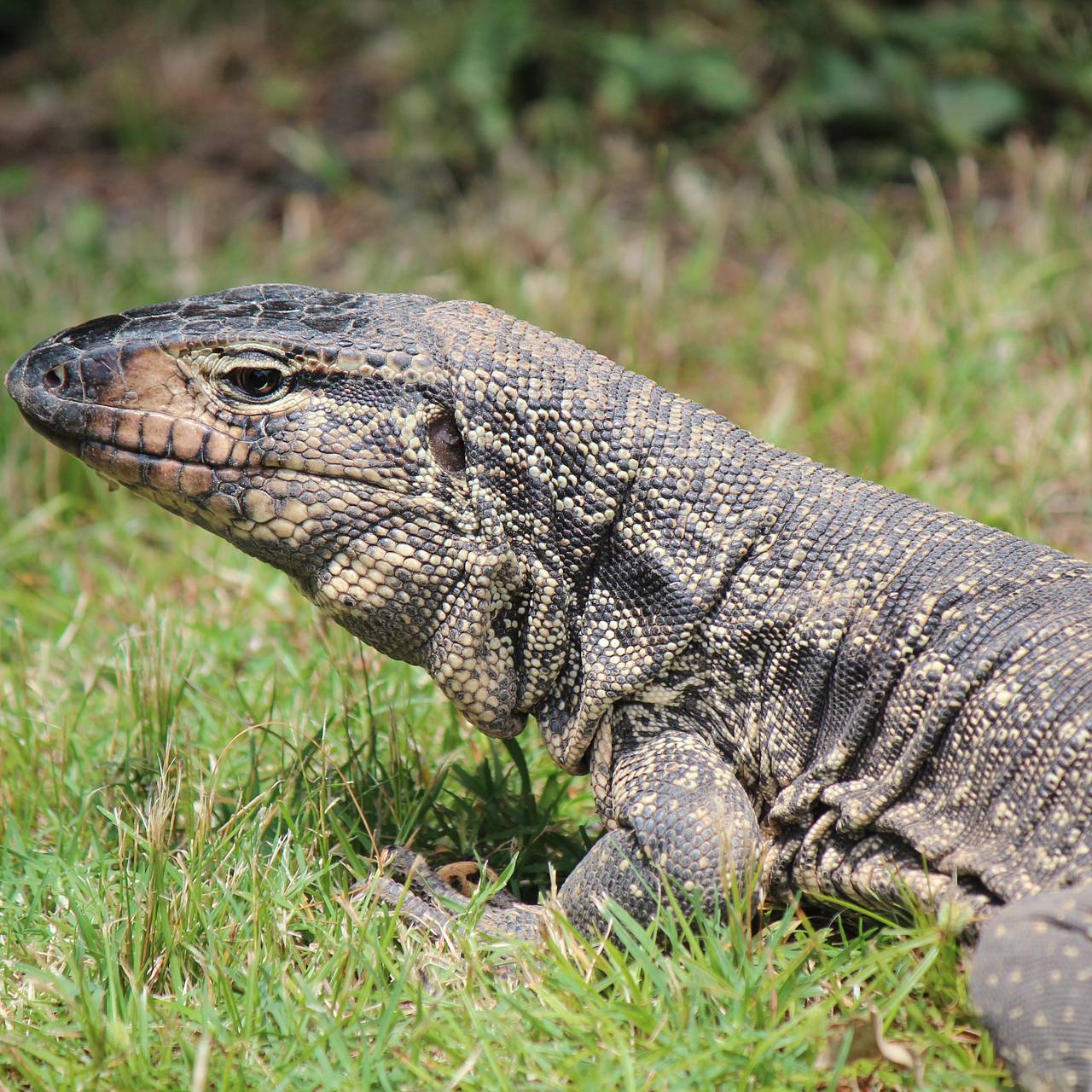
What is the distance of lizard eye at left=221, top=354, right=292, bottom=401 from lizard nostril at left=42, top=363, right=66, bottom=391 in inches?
17.8

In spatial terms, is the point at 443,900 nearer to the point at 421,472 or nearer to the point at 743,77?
the point at 421,472

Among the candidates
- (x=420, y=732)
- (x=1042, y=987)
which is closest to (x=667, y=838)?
(x=1042, y=987)

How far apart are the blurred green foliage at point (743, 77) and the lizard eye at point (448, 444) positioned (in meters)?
7.14

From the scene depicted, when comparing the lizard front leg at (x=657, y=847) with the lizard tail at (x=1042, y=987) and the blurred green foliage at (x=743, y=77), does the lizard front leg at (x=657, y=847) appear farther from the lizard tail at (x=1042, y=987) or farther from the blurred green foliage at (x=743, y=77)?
the blurred green foliage at (x=743, y=77)

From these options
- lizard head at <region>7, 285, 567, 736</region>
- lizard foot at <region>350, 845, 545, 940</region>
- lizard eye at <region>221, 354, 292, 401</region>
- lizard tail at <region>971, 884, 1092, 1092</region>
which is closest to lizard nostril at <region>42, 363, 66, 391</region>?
lizard head at <region>7, 285, 567, 736</region>

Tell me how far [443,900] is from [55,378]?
1.87 meters

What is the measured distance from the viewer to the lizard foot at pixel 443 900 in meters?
3.83

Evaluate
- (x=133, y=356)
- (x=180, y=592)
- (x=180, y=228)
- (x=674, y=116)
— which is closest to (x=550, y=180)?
(x=674, y=116)

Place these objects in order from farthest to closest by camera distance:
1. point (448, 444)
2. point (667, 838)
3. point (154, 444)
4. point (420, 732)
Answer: point (420, 732) → point (448, 444) → point (154, 444) → point (667, 838)

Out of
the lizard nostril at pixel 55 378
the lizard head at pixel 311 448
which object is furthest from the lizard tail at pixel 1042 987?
the lizard nostril at pixel 55 378

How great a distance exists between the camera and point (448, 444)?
3.86 m

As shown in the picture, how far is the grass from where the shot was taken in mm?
3332

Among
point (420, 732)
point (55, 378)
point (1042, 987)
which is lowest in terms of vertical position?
point (420, 732)

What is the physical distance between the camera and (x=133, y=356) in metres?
3.76
